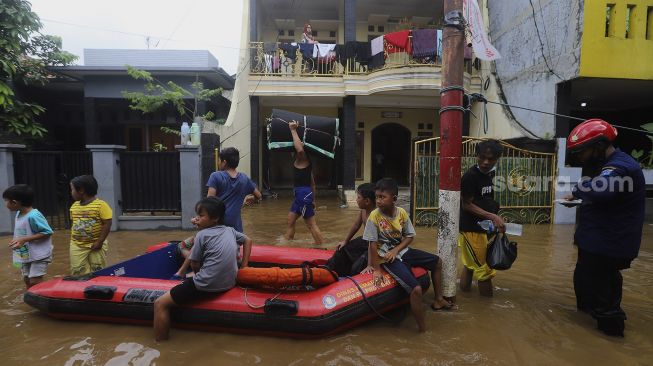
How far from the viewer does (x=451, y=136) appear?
3461 millimetres

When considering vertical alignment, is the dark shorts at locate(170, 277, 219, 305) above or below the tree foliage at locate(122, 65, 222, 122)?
below

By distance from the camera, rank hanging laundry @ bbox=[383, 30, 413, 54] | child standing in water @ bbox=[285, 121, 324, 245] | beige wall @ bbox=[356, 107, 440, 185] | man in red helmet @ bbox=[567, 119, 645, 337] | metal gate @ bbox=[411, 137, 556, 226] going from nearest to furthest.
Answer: man in red helmet @ bbox=[567, 119, 645, 337], child standing in water @ bbox=[285, 121, 324, 245], metal gate @ bbox=[411, 137, 556, 226], hanging laundry @ bbox=[383, 30, 413, 54], beige wall @ bbox=[356, 107, 440, 185]

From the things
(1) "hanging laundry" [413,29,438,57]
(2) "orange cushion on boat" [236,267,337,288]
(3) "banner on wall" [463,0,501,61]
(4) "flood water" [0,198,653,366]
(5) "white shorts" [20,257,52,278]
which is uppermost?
(1) "hanging laundry" [413,29,438,57]

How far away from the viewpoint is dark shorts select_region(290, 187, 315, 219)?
5719 millimetres

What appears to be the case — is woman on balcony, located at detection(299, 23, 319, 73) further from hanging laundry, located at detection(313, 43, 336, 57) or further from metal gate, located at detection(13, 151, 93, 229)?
metal gate, located at detection(13, 151, 93, 229)

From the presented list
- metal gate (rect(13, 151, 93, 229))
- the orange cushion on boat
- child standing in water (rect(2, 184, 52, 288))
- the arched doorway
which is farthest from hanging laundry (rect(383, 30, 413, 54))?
child standing in water (rect(2, 184, 52, 288))

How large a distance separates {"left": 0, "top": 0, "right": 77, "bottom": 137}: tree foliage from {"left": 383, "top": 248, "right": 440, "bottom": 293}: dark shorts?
9.65m

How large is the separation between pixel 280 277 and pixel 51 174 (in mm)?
6675

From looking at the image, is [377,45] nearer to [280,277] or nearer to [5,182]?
[5,182]

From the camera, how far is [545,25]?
29.9ft

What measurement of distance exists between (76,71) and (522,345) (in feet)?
40.6

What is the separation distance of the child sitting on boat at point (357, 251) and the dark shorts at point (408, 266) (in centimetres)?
36

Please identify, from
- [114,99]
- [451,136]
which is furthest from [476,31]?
[114,99]

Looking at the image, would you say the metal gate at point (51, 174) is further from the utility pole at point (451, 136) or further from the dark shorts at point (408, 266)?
the utility pole at point (451, 136)
